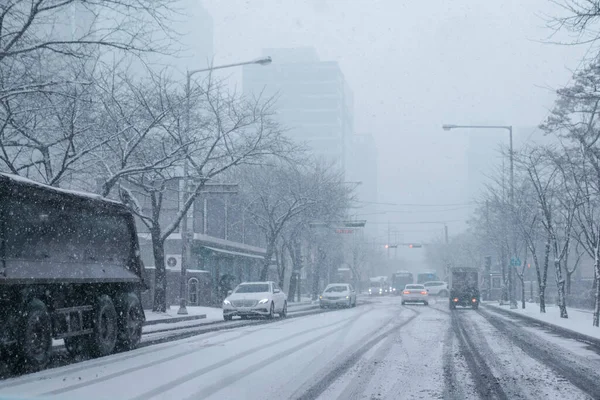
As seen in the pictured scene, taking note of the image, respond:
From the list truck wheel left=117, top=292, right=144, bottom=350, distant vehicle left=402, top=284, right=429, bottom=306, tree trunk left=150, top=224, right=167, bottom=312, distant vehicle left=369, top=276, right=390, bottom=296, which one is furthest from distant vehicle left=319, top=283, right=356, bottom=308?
distant vehicle left=369, top=276, right=390, bottom=296

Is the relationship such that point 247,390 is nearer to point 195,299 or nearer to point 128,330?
point 128,330

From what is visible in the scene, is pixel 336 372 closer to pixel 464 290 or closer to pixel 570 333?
pixel 570 333

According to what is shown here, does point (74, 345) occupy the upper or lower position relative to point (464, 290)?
lower

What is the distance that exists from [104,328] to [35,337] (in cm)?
281

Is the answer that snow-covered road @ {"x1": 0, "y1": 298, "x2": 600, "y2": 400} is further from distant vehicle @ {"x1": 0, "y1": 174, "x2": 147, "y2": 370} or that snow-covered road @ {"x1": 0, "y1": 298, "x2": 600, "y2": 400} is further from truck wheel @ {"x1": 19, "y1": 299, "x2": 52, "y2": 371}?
distant vehicle @ {"x1": 0, "y1": 174, "x2": 147, "y2": 370}

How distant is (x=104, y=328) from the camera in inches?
603

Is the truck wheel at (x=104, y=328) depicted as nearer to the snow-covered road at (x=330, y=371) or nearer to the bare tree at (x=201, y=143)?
the snow-covered road at (x=330, y=371)

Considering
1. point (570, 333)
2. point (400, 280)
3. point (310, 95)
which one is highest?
point (310, 95)

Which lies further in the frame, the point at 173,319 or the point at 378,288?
the point at 378,288

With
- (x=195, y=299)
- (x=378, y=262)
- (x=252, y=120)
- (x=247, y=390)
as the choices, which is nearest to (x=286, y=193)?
(x=195, y=299)

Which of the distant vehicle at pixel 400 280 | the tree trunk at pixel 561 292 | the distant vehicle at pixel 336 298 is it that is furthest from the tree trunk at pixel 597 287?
the distant vehicle at pixel 400 280

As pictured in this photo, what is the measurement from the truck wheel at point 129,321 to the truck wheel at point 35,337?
3.10 metres

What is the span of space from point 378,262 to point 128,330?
13011 cm

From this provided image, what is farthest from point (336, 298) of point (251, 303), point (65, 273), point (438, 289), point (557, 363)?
point (438, 289)
